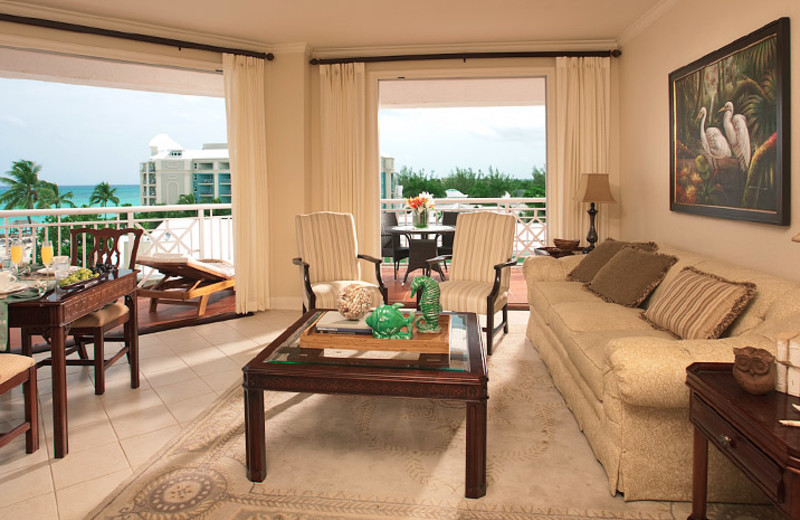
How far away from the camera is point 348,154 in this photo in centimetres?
591

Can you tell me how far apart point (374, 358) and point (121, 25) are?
403 cm

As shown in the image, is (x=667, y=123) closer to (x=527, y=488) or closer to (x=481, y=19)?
(x=481, y=19)

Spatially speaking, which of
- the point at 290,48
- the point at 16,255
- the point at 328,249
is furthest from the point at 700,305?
the point at 290,48

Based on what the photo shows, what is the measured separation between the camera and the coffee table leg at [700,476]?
1896 mm

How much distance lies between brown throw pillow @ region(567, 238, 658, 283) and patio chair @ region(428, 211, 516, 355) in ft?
1.60

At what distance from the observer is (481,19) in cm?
490

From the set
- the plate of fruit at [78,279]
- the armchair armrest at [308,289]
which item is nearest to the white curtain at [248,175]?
the armchair armrest at [308,289]

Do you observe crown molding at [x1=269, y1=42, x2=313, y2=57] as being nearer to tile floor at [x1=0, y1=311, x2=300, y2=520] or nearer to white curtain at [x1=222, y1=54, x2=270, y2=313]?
white curtain at [x1=222, y1=54, x2=270, y2=313]

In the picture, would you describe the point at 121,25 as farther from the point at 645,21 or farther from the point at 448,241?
the point at 448,241

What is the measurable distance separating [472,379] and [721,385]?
2.86ft

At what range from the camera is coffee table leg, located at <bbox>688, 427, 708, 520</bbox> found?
190 cm

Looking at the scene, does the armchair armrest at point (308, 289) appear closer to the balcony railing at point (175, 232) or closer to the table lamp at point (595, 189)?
the balcony railing at point (175, 232)

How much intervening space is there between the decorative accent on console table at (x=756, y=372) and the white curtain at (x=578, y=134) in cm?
403

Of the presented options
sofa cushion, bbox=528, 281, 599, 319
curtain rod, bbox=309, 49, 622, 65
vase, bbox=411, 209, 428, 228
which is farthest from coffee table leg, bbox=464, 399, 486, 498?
vase, bbox=411, 209, 428, 228
